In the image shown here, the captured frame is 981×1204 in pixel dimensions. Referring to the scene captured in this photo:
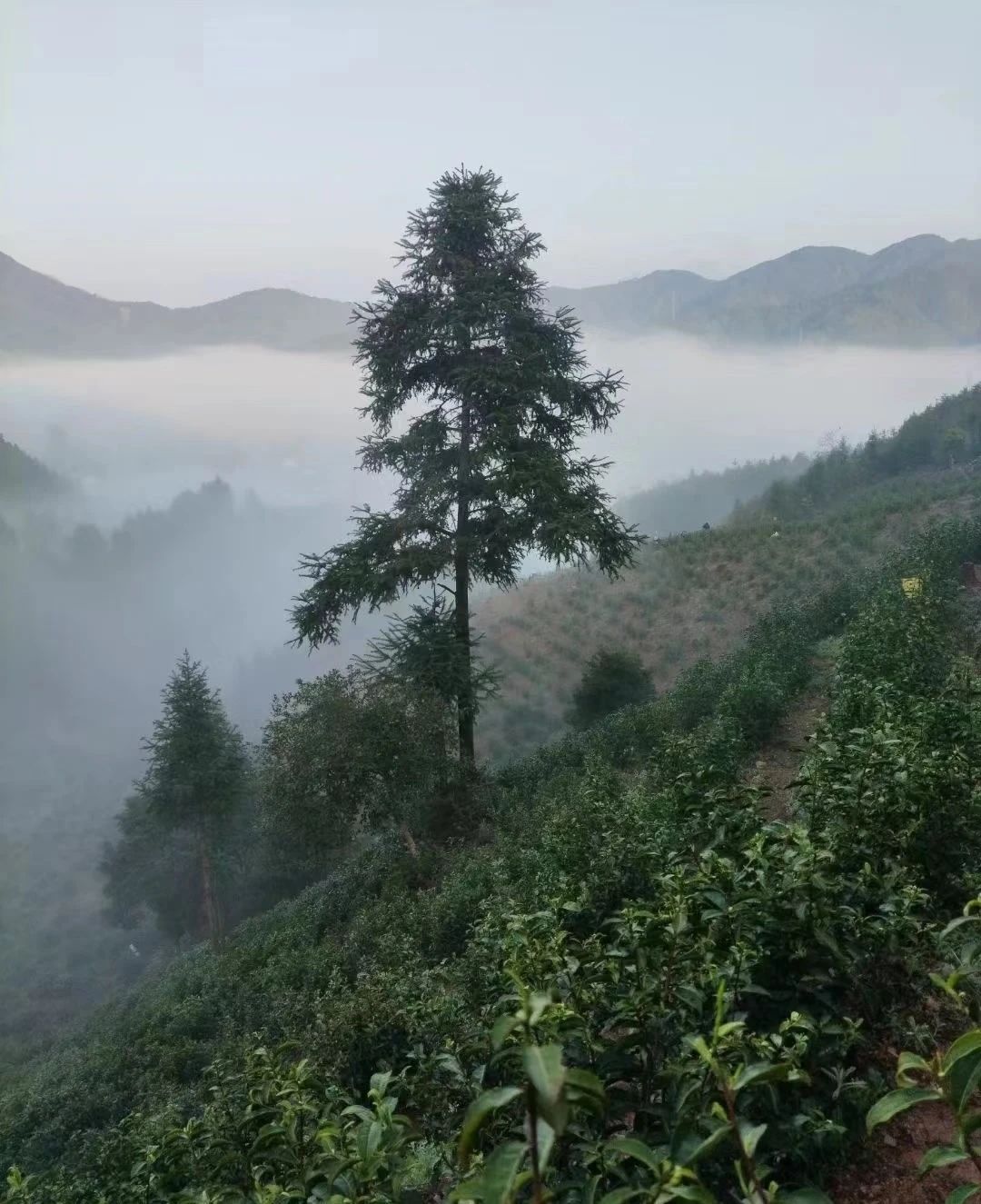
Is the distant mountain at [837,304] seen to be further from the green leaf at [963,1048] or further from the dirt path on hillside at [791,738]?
the green leaf at [963,1048]

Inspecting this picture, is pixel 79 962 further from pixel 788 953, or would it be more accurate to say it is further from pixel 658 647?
pixel 788 953

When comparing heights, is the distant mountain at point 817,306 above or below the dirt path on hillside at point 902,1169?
above

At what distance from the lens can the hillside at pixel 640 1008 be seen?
2.04 metres

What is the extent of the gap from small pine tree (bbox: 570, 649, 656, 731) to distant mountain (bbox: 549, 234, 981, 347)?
421 feet

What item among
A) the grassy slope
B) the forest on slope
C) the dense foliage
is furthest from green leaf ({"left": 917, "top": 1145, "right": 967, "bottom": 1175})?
the dense foliage

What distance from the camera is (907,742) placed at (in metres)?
4.07

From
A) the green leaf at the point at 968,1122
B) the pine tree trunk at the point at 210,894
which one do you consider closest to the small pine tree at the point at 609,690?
the pine tree trunk at the point at 210,894

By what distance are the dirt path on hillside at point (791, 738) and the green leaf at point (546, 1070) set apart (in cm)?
575

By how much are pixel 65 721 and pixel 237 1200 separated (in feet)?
351

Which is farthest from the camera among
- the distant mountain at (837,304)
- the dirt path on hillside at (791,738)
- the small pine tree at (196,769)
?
the distant mountain at (837,304)

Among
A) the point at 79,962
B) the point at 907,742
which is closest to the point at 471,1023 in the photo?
the point at 907,742

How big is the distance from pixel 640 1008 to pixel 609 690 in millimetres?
15408

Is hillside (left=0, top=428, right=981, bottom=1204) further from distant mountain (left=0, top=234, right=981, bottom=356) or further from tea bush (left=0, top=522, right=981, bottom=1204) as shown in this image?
distant mountain (left=0, top=234, right=981, bottom=356)

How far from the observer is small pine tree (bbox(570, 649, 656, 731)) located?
1758 cm
